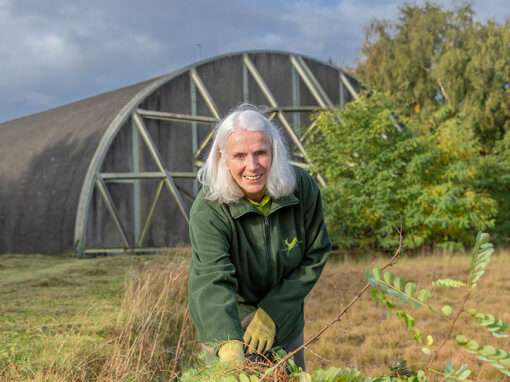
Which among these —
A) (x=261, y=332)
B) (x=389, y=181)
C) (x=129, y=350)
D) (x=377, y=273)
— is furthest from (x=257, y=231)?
(x=389, y=181)

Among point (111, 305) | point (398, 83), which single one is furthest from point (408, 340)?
point (398, 83)

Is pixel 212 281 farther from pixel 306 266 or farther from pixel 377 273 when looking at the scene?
pixel 377 273

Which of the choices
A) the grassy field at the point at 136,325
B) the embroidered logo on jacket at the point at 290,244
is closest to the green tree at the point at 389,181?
the grassy field at the point at 136,325

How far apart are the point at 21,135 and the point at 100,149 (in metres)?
4.59

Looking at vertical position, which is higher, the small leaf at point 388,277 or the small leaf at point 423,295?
the small leaf at point 388,277

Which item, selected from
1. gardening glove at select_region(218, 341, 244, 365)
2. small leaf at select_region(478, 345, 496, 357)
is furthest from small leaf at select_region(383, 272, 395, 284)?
gardening glove at select_region(218, 341, 244, 365)

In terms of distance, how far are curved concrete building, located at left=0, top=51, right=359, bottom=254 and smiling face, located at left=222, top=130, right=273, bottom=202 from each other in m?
9.04

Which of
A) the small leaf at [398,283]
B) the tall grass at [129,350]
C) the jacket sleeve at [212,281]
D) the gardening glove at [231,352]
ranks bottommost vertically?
the tall grass at [129,350]

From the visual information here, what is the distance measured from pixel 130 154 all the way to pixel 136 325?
7830 mm

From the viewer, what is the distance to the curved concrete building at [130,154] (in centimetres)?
1129

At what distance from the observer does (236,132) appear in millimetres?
2531

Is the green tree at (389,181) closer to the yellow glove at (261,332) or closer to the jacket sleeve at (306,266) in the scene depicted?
the jacket sleeve at (306,266)

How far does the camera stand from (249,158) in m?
2.53

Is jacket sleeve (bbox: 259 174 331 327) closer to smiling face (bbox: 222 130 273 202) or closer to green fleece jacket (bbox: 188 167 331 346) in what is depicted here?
green fleece jacket (bbox: 188 167 331 346)
